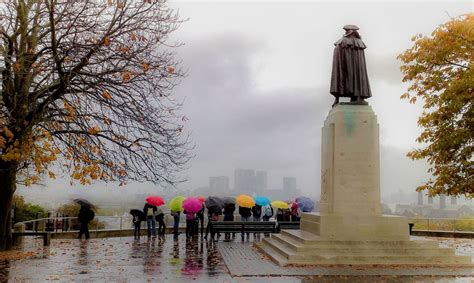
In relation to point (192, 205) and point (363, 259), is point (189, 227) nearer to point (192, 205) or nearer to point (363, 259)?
point (192, 205)

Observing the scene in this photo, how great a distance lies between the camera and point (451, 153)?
819 inches

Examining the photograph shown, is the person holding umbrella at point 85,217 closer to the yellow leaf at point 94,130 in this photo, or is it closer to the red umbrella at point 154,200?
the red umbrella at point 154,200

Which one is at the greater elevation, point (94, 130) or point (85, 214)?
point (94, 130)

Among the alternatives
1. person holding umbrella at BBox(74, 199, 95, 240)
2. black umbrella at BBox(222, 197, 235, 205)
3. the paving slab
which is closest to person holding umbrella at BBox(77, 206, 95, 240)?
person holding umbrella at BBox(74, 199, 95, 240)

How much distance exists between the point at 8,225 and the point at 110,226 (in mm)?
7910

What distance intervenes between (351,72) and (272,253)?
624 cm

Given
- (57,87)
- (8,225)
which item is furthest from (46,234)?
(57,87)

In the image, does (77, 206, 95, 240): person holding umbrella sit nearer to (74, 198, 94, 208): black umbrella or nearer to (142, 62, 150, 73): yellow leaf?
(74, 198, 94, 208): black umbrella

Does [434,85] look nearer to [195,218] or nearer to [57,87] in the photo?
[195,218]

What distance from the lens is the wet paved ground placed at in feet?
37.8

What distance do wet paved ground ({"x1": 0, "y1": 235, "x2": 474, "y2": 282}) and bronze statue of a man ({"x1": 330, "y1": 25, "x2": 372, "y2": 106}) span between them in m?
5.83

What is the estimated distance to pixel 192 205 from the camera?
851 inches

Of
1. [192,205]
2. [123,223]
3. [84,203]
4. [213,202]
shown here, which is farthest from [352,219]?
[123,223]

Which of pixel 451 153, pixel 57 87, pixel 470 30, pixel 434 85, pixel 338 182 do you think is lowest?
pixel 338 182
